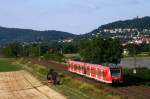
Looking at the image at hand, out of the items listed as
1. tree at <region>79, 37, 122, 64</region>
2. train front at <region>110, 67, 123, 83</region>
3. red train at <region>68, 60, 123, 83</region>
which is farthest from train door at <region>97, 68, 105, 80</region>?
tree at <region>79, 37, 122, 64</region>

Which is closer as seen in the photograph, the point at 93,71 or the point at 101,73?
the point at 101,73

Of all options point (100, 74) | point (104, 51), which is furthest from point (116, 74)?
point (104, 51)

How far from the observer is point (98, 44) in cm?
10875

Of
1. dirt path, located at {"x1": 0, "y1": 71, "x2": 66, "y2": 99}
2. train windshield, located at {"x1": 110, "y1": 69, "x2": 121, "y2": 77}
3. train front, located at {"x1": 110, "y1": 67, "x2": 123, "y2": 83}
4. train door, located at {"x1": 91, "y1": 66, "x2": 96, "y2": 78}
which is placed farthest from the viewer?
train door, located at {"x1": 91, "y1": 66, "x2": 96, "y2": 78}

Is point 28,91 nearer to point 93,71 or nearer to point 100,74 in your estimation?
point 100,74

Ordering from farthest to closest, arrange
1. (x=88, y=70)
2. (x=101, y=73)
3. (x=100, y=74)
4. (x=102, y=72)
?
(x=88, y=70), (x=100, y=74), (x=101, y=73), (x=102, y=72)

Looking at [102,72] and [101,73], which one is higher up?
[102,72]

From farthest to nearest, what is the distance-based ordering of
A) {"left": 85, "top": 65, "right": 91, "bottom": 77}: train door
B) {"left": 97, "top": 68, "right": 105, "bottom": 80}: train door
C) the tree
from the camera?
the tree < {"left": 85, "top": 65, "right": 91, "bottom": 77}: train door < {"left": 97, "top": 68, "right": 105, "bottom": 80}: train door

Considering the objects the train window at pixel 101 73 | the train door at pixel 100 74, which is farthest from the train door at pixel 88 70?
the train window at pixel 101 73

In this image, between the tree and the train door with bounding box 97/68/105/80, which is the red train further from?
the tree

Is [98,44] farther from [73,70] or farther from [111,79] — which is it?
[111,79]

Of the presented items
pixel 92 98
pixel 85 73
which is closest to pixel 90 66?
pixel 85 73

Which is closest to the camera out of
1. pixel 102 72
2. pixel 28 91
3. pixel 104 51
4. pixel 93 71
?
pixel 28 91

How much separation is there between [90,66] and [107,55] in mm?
45674
